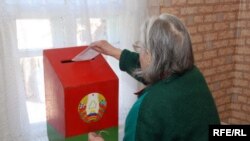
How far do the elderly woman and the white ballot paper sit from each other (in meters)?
0.25

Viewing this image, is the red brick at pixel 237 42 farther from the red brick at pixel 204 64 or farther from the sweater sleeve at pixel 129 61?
the sweater sleeve at pixel 129 61

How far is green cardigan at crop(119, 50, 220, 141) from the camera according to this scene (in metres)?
1.13

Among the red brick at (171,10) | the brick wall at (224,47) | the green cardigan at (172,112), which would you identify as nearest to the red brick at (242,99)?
the brick wall at (224,47)

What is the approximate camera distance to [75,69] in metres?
1.32

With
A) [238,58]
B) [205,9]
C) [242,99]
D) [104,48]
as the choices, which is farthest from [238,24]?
[104,48]

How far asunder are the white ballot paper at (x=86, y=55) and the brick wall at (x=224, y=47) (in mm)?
941

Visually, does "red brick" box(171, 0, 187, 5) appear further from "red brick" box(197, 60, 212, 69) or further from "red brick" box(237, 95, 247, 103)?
"red brick" box(237, 95, 247, 103)

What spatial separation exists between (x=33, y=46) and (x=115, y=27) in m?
0.53

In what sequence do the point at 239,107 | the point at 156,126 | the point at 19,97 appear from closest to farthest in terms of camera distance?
the point at 156,126, the point at 19,97, the point at 239,107

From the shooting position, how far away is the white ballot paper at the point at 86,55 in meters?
1.38

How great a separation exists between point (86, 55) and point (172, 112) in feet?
1.61

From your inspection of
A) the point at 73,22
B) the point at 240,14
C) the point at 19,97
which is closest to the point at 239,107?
the point at 240,14

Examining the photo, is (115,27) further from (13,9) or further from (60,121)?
(60,121)

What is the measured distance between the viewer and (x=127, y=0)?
191cm
